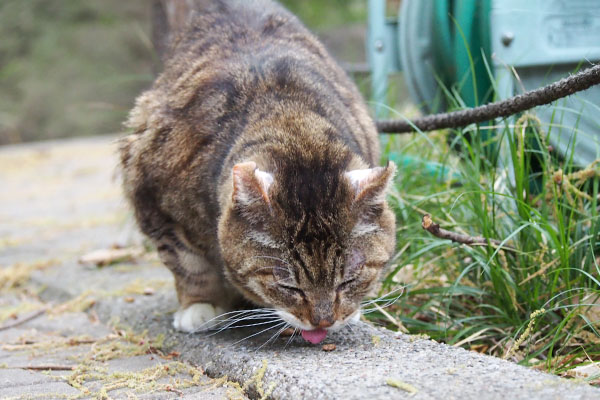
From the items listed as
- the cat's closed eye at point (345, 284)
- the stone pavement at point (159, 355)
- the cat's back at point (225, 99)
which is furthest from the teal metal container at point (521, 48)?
the stone pavement at point (159, 355)

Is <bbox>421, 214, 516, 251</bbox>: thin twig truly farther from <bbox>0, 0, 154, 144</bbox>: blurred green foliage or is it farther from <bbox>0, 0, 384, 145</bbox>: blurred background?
<bbox>0, 0, 154, 144</bbox>: blurred green foliage

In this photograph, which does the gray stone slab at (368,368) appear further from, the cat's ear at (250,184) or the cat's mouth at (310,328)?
the cat's ear at (250,184)

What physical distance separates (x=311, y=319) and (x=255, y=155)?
57 cm

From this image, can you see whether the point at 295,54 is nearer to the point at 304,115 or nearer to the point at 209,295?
the point at 304,115

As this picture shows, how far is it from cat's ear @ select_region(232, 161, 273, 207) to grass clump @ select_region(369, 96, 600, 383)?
75cm

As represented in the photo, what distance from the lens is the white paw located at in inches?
108

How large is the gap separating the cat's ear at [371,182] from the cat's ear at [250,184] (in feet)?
0.87

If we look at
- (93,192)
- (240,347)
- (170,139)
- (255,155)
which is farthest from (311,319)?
(93,192)

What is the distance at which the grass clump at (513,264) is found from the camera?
7.78 ft

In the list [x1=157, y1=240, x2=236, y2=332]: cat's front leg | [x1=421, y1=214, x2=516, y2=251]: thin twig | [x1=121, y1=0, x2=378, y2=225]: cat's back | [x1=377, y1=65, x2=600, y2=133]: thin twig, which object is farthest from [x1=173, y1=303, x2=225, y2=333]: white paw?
[x1=377, y1=65, x2=600, y2=133]: thin twig

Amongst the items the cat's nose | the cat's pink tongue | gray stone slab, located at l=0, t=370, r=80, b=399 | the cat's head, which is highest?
the cat's head

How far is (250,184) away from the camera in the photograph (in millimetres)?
2088

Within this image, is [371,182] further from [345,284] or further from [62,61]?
[62,61]

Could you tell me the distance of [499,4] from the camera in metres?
3.08
